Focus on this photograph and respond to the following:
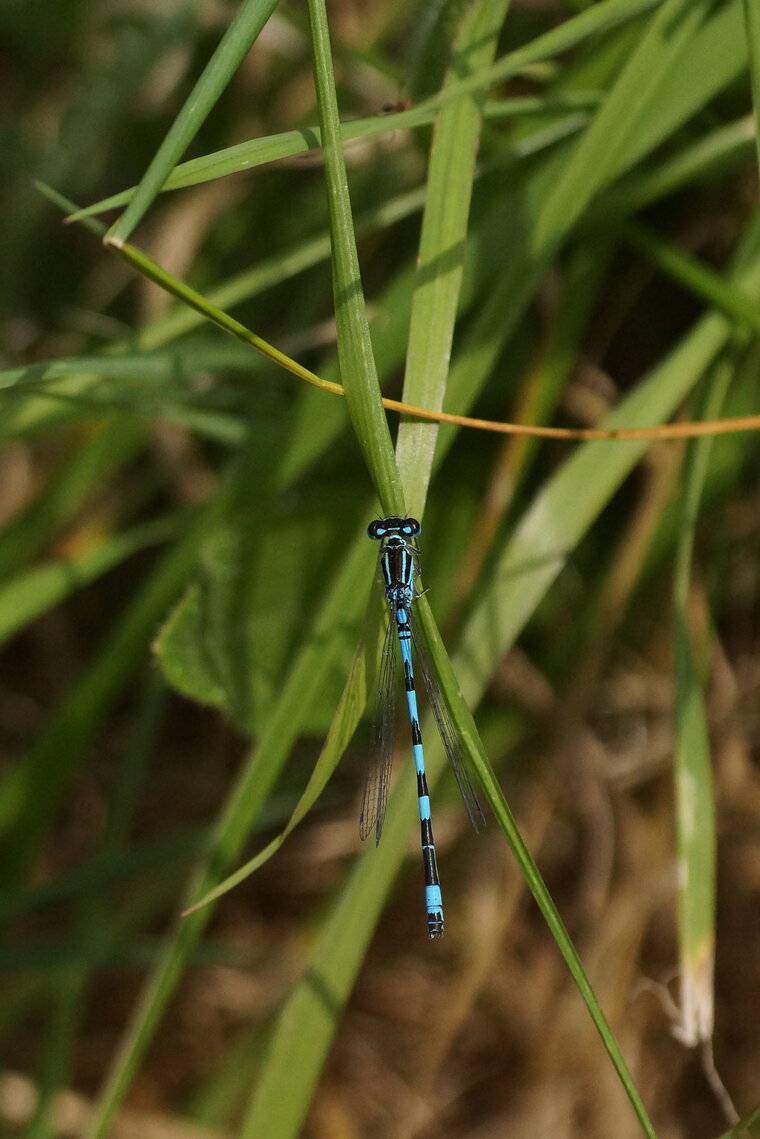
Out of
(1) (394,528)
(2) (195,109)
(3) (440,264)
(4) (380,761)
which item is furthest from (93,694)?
(2) (195,109)

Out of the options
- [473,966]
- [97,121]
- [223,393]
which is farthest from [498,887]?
[97,121]

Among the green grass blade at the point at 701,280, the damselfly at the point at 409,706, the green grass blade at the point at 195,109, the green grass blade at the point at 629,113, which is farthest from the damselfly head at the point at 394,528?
the green grass blade at the point at 701,280

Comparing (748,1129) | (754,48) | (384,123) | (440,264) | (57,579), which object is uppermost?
(754,48)

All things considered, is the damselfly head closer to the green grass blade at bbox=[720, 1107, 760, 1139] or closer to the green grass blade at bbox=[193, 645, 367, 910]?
the green grass blade at bbox=[193, 645, 367, 910]

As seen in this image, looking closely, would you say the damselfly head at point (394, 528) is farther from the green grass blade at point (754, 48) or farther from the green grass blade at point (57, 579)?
the green grass blade at point (57, 579)

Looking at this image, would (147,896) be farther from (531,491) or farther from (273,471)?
(531,491)

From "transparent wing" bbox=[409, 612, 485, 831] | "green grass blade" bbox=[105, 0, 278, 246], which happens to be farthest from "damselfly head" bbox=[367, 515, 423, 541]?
"green grass blade" bbox=[105, 0, 278, 246]

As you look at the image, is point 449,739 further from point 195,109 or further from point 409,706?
point 195,109
